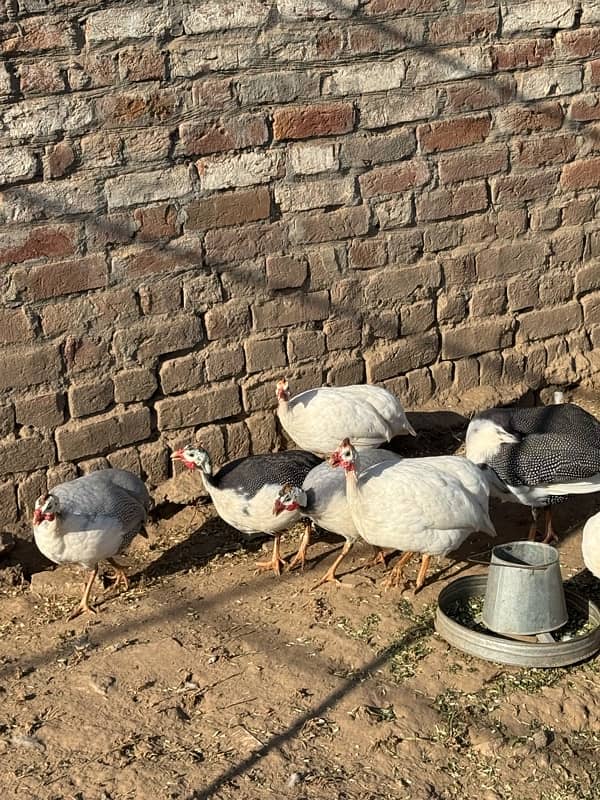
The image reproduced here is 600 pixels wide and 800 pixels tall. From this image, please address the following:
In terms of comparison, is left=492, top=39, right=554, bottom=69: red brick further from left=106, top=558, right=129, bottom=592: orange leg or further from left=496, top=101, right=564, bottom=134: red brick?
left=106, top=558, right=129, bottom=592: orange leg

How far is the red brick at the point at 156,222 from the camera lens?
19.2ft

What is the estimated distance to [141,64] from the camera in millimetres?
5629

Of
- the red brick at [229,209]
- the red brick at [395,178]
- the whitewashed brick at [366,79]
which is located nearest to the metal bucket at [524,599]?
the red brick at [229,209]

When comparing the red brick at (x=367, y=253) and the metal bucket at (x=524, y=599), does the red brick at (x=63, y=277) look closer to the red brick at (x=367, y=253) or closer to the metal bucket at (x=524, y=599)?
the red brick at (x=367, y=253)

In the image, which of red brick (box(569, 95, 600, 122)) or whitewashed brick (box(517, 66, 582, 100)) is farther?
red brick (box(569, 95, 600, 122))

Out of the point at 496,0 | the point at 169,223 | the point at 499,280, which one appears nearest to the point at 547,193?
the point at 499,280

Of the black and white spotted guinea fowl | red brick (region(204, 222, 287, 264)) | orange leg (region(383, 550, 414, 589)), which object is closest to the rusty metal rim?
orange leg (region(383, 550, 414, 589))

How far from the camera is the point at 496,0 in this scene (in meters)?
6.48

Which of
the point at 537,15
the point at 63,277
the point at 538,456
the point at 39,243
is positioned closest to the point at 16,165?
the point at 39,243

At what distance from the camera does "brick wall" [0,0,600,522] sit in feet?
18.4

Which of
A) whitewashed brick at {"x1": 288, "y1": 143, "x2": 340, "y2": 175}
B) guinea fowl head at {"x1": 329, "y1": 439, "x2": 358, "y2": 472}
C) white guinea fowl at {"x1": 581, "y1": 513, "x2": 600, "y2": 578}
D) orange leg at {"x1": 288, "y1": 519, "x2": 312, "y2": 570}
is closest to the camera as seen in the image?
white guinea fowl at {"x1": 581, "y1": 513, "x2": 600, "y2": 578}

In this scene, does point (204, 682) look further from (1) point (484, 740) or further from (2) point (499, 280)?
(2) point (499, 280)

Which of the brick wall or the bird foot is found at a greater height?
the brick wall

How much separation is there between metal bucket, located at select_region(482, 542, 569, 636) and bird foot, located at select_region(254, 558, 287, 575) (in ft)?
4.21
